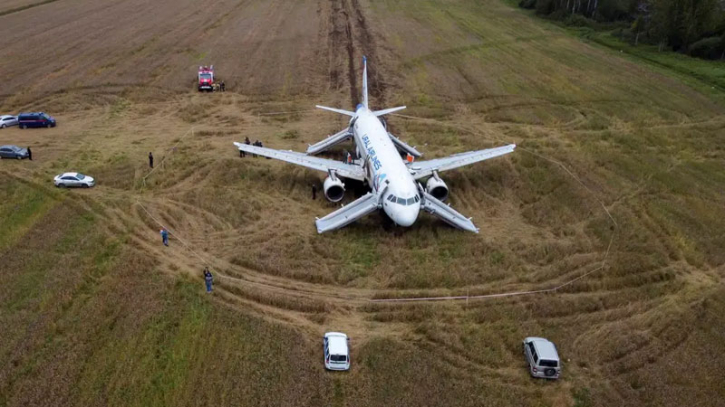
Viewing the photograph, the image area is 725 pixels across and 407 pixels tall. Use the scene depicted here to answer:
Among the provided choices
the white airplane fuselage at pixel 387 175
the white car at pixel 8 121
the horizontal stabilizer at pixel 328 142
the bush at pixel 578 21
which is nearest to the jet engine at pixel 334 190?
the white airplane fuselage at pixel 387 175

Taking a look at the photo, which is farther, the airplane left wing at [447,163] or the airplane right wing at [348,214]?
the airplane left wing at [447,163]

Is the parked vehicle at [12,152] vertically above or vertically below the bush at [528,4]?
below

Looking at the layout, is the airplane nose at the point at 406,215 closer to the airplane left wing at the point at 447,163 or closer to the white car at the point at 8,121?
the airplane left wing at the point at 447,163

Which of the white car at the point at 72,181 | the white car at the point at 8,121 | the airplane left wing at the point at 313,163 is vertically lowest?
the white car at the point at 72,181

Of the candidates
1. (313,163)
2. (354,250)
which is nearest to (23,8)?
(313,163)

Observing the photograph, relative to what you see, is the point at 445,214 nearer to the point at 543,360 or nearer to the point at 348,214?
the point at 348,214

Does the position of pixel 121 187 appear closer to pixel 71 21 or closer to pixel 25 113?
pixel 25 113

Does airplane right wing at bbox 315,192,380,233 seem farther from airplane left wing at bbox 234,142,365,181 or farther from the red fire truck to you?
the red fire truck

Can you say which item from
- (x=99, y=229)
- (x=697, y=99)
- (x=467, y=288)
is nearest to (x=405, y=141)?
(x=467, y=288)
